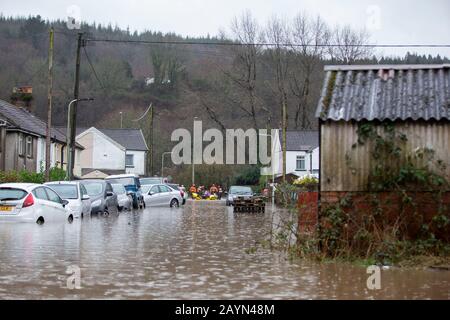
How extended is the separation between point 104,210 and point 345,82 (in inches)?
719

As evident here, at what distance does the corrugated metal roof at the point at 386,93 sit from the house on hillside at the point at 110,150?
71.5 metres

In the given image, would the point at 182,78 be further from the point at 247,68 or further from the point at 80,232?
the point at 80,232

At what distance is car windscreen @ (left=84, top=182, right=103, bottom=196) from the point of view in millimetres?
33703

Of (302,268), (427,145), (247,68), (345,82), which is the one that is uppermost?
(247,68)

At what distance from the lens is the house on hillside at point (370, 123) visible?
621 inches

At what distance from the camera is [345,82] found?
17.2 m

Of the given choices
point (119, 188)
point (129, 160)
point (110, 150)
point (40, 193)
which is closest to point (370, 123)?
point (40, 193)

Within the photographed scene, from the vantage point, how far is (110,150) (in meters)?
92.8

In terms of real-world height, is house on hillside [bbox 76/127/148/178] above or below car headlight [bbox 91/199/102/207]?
above

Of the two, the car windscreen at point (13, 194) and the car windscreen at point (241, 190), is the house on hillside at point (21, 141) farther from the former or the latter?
the car windscreen at point (13, 194)

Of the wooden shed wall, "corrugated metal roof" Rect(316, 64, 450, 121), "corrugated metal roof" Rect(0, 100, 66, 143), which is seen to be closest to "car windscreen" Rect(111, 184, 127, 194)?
"corrugated metal roof" Rect(0, 100, 66, 143)

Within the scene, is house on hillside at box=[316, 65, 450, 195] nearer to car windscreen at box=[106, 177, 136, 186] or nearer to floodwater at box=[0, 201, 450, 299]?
floodwater at box=[0, 201, 450, 299]

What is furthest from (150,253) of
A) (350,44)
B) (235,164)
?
(235,164)

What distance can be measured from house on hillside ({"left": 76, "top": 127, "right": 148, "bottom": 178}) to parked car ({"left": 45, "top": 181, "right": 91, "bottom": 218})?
188ft
